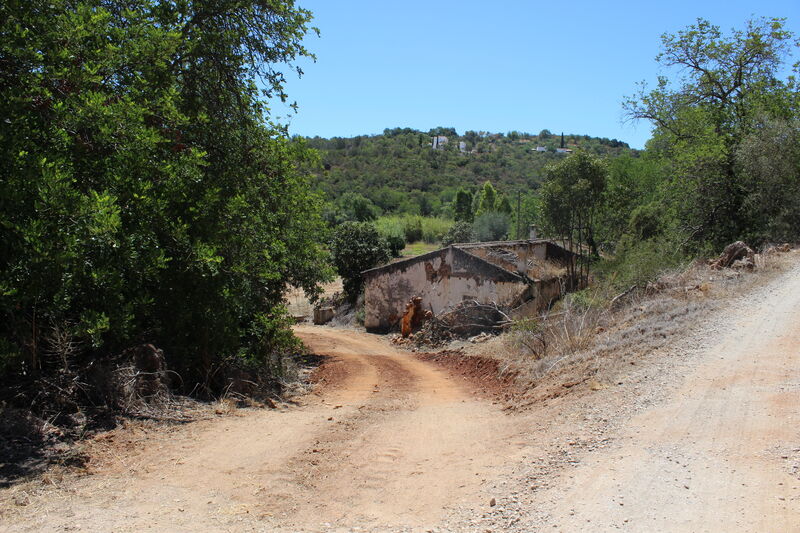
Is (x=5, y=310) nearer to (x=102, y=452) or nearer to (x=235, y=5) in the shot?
(x=102, y=452)

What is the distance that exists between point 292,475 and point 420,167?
309 ft

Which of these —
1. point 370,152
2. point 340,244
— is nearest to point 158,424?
point 340,244

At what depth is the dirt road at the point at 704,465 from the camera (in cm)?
463

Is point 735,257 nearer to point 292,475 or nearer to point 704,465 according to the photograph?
point 704,465

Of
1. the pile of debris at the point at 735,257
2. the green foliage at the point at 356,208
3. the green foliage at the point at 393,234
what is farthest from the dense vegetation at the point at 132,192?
the green foliage at the point at 356,208

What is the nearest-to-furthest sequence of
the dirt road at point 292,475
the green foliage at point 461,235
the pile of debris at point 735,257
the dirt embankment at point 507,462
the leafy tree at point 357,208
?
1. the dirt embankment at point 507,462
2. the dirt road at point 292,475
3. the pile of debris at point 735,257
4. the green foliage at point 461,235
5. the leafy tree at point 357,208

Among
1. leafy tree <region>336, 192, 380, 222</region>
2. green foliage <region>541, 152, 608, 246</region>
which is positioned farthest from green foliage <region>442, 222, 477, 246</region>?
green foliage <region>541, 152, 608, 246</region>

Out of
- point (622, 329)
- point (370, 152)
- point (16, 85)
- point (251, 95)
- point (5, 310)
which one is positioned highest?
point (370, 152)

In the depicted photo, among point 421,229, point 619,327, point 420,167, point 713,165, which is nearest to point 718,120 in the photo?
point 713,165

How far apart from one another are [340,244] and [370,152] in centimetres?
7021

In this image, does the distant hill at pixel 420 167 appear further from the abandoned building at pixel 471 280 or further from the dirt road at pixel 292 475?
the dirt road at pixel 292 475

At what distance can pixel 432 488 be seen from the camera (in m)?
5.95

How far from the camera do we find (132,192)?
760 centimetres

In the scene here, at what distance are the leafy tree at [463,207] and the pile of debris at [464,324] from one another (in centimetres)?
5179
